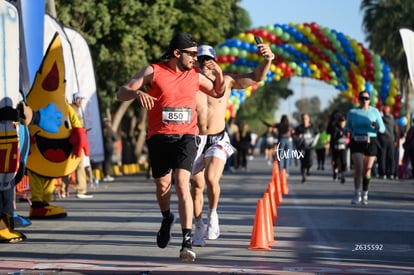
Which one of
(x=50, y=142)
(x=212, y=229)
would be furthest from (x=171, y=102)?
(x=50, y=142)

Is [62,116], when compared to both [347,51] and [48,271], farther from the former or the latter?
[347,51]

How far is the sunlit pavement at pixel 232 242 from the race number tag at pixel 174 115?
50.8 inches

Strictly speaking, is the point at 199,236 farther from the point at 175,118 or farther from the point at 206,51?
the point at 206,51

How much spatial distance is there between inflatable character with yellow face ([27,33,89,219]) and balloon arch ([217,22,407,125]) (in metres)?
18.1

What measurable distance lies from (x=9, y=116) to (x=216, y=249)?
8.66ft

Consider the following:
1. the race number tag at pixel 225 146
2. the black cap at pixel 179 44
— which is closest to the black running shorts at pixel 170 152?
the black cap at pixel 179 44

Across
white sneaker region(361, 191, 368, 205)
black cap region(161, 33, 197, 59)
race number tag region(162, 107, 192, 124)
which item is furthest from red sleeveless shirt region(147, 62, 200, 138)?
white sneaker region(361, 191, 368, 205)

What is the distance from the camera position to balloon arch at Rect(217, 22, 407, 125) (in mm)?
34125

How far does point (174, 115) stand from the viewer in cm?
1048

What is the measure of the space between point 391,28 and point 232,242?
55056 millimetres

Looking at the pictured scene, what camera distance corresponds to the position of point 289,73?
36.6 m

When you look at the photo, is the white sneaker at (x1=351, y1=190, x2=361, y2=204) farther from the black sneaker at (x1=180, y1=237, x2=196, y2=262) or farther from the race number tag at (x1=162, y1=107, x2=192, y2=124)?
the black sneaker at (x1=180, y1=237, x2=196, y2=262)

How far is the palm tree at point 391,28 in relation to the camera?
64.2 m

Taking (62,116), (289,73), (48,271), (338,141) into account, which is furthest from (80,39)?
(289,73)
